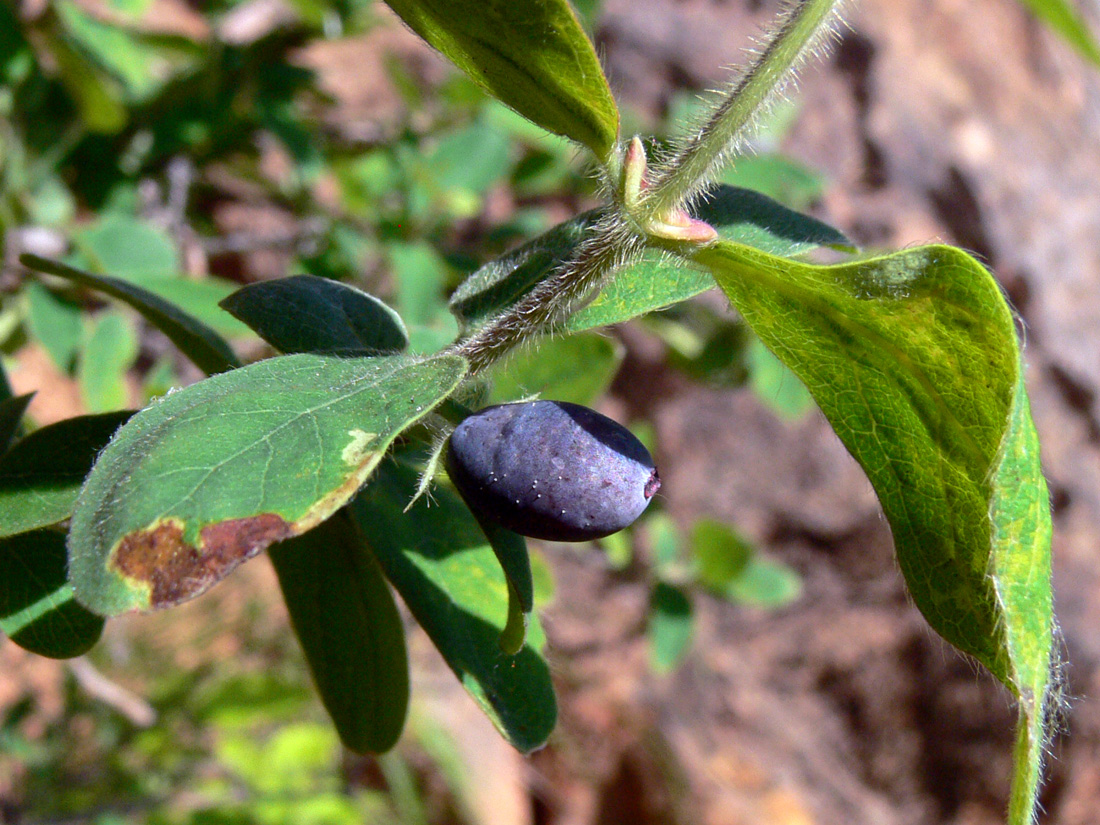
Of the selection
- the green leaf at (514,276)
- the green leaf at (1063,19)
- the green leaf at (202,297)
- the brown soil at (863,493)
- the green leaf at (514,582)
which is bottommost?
the brown soil at (863,493)

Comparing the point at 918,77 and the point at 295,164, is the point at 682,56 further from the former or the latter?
the point at 295,164

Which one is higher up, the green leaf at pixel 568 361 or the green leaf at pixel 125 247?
the green leaf at pixel 568 361

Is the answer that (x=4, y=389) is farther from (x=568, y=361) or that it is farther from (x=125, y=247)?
(x=125, y=247)

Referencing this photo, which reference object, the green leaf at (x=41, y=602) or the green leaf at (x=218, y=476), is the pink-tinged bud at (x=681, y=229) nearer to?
the green leaf at (x=218, y=476)

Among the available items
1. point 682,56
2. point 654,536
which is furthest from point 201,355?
point 682,56

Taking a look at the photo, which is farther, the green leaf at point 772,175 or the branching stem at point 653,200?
the green leaf at point 772,175

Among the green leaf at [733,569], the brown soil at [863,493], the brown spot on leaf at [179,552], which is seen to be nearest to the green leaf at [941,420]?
the brown spot on leaf at [179,552]

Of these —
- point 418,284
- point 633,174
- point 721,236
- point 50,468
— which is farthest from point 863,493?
point 50,468
